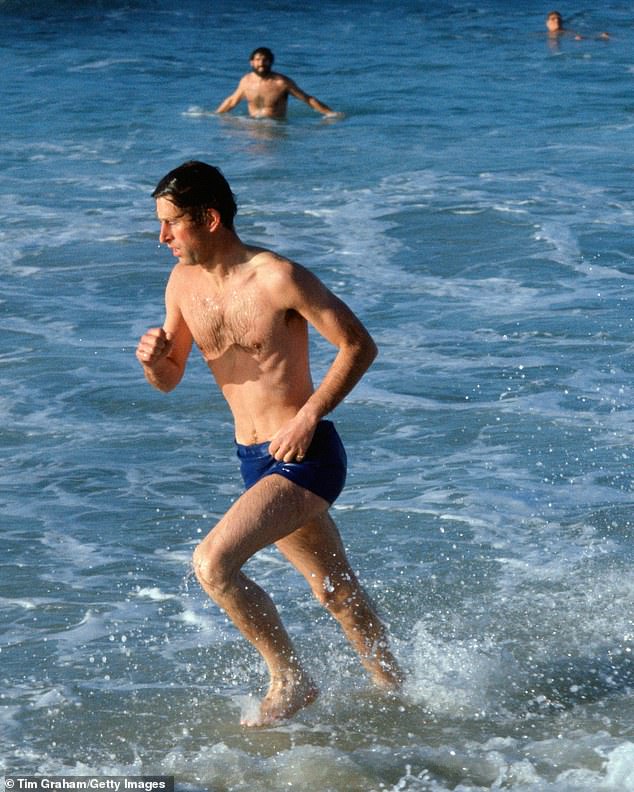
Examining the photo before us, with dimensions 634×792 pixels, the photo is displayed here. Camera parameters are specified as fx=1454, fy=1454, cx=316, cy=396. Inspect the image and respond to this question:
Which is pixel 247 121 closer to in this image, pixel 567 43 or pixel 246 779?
pixel 567 43

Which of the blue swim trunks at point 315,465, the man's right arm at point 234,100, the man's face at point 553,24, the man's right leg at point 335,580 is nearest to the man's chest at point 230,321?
the blue swim trunks at point 315,465

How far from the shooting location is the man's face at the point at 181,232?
4438 millimetres

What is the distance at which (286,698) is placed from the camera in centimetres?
482

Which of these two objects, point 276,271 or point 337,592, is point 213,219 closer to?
point 276,271

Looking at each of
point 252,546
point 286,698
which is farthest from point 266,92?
point 252,546

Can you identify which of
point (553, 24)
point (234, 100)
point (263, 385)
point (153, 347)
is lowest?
point (234, 100)

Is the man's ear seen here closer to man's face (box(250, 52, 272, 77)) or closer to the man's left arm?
the man's left arm

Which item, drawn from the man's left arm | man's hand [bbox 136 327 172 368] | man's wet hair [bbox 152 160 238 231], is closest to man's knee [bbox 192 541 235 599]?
man's hand [bbox 136 327 172 368]

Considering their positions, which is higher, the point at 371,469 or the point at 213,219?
the point at 213,219

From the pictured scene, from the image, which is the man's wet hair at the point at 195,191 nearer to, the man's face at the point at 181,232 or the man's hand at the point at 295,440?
the man's face at the point at 181,232

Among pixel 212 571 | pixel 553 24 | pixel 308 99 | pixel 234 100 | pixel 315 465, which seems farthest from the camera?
pixel 553 24

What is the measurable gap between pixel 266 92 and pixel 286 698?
15.2m

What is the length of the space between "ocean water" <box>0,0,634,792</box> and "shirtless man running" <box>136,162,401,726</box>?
0.46 m

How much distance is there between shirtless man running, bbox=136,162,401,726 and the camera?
4.44 m
